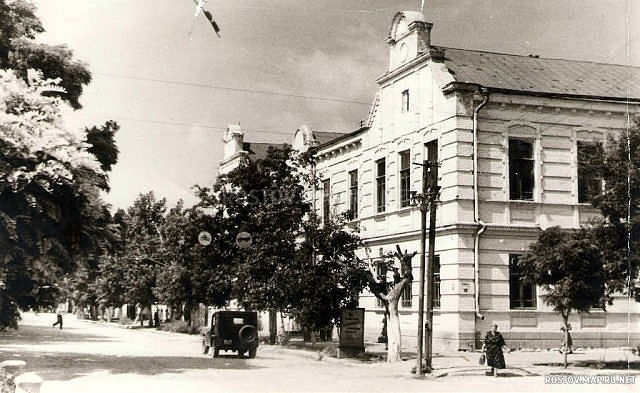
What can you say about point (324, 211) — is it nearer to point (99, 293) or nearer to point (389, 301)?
point (389, 301)

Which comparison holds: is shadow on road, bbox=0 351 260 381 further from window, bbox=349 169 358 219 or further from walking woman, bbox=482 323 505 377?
window, bbox=349 169 358 219

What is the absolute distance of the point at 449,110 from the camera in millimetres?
28609

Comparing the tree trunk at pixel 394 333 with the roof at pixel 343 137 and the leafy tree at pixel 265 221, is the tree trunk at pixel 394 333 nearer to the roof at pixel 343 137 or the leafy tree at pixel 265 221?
the leafy tree at pixel 265 221

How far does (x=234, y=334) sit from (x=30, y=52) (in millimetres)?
11814

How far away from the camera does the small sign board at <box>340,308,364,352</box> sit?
26.3 m

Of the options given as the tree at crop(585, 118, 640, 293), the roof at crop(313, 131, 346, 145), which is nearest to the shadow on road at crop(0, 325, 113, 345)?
the roof at crop(313, 131, 346, 145)

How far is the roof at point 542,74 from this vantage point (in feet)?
97.9

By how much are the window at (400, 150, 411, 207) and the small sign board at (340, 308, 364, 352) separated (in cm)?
677

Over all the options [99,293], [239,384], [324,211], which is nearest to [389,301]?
[239,384]

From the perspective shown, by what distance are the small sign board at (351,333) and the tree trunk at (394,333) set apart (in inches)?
94.8

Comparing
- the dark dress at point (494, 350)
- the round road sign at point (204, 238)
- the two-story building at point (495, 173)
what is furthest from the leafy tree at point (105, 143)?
the round road sign at point (204, 238)

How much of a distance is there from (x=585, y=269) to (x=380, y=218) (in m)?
13.7

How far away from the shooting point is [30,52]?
1950cm

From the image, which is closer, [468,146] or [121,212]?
[121,212]
